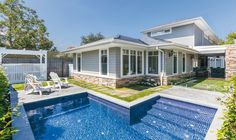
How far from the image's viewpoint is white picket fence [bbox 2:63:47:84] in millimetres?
12977

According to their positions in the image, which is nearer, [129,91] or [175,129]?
[175,129]

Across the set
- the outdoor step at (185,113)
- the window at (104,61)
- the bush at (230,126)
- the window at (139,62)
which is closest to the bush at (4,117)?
the bush at (230,126)

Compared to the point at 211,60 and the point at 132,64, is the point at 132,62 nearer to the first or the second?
the point at 132,64

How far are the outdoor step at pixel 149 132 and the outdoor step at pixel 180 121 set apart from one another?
1.01 metres

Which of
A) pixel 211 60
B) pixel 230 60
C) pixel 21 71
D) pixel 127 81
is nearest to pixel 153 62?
pixel 127 81

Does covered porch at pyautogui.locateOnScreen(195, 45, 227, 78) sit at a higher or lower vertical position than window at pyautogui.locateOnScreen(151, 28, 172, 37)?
lower

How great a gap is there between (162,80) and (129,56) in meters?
3.56

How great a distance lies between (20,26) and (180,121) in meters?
30.4

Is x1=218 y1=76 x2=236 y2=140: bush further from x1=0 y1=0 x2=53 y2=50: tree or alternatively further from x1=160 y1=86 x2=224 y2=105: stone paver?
x1=0 y1=0 x2=53 y2=50: tree

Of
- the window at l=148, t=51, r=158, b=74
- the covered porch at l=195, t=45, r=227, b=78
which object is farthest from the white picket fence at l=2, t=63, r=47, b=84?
the covered porch at l=195, t=45, r=227, b=78

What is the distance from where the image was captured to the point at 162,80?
11.3 m

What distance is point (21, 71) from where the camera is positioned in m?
13.6

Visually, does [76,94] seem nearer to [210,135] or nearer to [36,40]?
[210,135]

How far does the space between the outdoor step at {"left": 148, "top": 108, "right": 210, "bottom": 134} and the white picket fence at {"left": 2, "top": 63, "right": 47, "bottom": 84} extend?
12.6 metres
